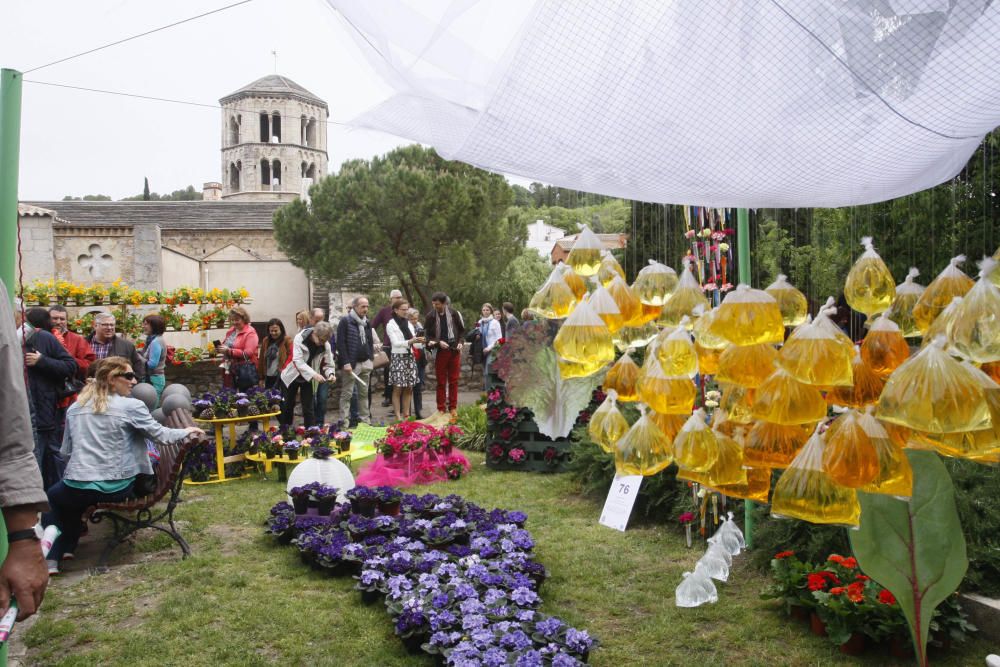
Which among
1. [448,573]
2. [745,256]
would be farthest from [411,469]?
[745,256]

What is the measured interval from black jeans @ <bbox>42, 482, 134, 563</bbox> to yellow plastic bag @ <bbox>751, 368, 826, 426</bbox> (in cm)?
438

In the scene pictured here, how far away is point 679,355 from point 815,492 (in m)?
0.39

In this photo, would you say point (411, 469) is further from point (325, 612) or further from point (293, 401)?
point (325, 612)

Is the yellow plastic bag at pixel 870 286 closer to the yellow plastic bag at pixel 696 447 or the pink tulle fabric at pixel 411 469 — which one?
the yellow plastic bag at pixel 696 447

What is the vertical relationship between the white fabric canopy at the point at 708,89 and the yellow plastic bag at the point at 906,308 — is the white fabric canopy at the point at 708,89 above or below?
above

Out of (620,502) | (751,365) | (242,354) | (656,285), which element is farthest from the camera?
(242,354)

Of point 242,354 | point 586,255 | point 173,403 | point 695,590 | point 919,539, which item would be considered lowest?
point 695,590

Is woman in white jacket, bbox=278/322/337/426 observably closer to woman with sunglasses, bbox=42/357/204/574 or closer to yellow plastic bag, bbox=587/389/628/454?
woman with sunglasses, bbox=42/357/204/574

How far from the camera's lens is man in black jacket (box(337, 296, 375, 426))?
915cm

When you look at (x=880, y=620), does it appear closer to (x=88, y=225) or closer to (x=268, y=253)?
(x=88, y=225)

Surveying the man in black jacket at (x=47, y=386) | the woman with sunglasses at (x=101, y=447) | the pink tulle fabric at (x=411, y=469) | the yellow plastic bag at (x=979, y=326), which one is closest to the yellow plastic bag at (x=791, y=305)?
the yellow plastic bag at (x=979, y=326)

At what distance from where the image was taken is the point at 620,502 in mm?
4805

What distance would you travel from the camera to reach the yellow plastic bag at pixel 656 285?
1.81 m

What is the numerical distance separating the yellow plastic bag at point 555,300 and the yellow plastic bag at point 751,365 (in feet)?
1.65
